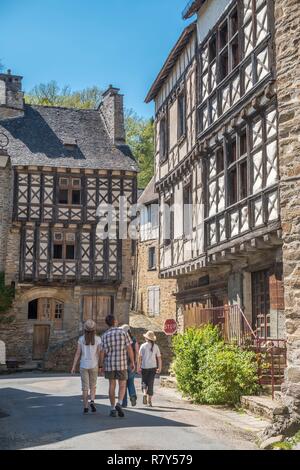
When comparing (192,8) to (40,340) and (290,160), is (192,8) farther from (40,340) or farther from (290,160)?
(40,340)

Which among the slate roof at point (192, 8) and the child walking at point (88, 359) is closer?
the child walking at point (88, 359)

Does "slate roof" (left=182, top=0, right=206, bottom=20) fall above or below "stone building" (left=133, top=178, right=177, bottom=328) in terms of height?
above

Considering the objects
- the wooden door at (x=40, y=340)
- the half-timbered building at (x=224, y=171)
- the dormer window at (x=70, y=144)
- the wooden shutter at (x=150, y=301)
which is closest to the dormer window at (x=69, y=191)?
the dormer window at (x=70, y=144)

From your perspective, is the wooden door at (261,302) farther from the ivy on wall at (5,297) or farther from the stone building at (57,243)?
the ivy on wall at (5,297)

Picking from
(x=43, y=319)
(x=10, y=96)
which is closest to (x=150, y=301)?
(x=43, y=319)

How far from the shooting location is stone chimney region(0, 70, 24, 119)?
29.9m

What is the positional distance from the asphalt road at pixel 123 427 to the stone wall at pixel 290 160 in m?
1.32

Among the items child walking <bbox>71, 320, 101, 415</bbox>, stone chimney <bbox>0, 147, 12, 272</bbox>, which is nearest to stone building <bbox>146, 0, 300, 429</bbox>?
child walking <bbox>71, 320, 101, 415</bbox>

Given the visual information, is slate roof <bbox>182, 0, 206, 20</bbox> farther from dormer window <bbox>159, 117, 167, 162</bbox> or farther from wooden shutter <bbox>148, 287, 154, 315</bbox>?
wooden shutter <bbox>148, 287, 154, 315</bbox>

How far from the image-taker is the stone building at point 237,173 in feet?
30.7

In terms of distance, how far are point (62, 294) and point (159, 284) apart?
756cm

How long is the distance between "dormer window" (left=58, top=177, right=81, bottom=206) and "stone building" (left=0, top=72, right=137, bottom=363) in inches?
1.9

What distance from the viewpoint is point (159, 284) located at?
3356cm

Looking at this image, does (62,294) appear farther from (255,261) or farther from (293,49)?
(293,49)
